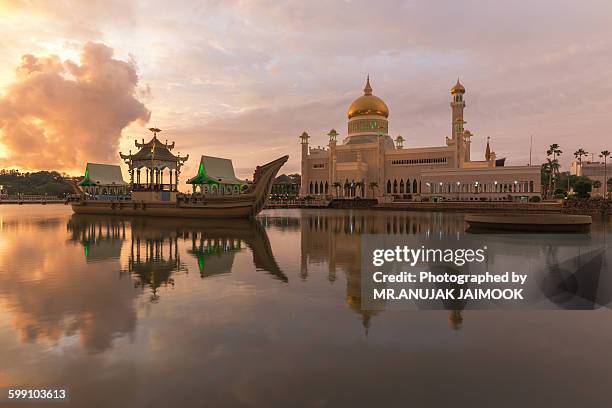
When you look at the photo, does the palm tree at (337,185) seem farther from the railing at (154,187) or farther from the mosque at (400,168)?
the railing at (154,187)

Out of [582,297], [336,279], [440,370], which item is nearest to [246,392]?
[440,370]

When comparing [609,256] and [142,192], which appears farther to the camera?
[142,192]

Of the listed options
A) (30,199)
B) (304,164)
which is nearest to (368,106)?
(304,164)

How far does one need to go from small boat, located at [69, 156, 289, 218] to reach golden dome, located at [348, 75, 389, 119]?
57.9 meters

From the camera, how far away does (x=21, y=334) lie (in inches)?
272

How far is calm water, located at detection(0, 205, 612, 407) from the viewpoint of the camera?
196 inches

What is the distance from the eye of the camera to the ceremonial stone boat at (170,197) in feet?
119

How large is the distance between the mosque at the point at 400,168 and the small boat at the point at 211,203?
150ft

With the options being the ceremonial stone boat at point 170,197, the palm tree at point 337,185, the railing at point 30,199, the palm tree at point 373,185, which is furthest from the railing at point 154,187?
the railing at point 30,199

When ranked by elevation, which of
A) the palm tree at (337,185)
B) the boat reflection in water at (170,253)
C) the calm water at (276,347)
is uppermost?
the palm tree at (337,185)

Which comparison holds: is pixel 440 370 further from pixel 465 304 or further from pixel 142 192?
pixel 142 192

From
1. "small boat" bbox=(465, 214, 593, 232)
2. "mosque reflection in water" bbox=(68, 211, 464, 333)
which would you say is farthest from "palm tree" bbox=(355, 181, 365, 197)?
"mosque reflection in water" bbox=(68, 211, 464, 333)

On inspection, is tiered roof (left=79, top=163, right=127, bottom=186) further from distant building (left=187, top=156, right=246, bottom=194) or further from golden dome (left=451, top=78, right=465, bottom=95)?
golden dome (left=451, top=78, right=465, bottom=95)

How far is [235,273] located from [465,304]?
685cm
